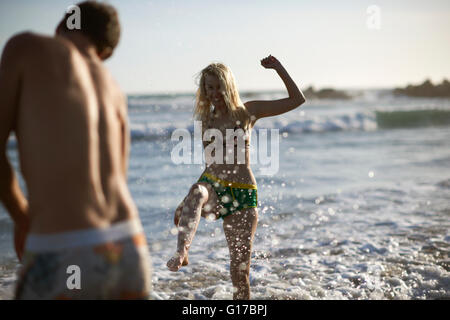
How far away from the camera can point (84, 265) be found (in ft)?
5.11

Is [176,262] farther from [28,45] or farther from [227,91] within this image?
[28,45]

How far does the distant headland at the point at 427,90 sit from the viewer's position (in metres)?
38.0

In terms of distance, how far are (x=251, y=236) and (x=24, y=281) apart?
7.55 feet

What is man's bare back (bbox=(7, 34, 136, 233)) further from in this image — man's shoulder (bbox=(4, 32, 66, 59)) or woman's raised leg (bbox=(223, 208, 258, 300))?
woman's raised leg (bbox=(223, 208, 258, 300))

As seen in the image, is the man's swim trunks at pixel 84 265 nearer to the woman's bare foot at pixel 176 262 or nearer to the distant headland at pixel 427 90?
the woman's bare foot at pixel 176 262

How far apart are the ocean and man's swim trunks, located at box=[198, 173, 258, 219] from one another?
4.08 ft

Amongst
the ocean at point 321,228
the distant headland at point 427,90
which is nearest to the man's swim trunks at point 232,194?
the ocean at point 321,228

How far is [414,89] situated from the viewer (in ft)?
138

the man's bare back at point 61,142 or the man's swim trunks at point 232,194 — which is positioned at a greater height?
the man's bare back at point 61,142

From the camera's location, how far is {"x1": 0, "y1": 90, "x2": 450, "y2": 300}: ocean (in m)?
4.70

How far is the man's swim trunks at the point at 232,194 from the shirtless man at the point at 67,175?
202 cm

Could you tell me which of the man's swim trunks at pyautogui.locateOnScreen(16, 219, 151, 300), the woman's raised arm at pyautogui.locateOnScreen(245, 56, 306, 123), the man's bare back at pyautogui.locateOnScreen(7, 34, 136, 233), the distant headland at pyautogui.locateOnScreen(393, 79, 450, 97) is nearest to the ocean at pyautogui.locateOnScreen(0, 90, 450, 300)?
the woman's raised arm at pyautogui.locateOnScreen(245, 56, 306, 123)

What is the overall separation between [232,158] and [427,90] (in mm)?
41247

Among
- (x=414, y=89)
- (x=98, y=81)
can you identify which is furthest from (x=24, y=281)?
(x=414, y=89)
